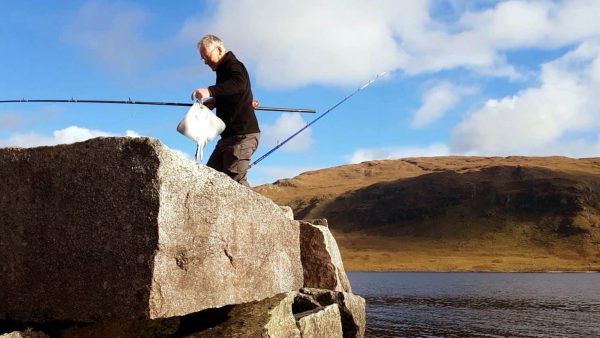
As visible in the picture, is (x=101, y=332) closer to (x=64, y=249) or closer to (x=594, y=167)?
(x=64, y=249)

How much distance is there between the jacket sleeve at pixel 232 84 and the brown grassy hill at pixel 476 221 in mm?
117602

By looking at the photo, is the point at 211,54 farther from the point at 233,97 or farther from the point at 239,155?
the point at 239,155

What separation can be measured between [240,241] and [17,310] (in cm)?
261

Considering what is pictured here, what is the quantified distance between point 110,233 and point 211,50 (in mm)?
3255

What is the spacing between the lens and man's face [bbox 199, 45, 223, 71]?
329 inches

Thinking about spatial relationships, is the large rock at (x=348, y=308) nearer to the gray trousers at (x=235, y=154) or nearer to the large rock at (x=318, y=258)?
the large rock at (x=318, y=258)

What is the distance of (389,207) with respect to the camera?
185 metres

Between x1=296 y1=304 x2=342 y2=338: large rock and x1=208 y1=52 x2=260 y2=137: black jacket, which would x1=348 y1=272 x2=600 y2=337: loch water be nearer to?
x1=296 y1=304 x2=342 y2=338: large rock

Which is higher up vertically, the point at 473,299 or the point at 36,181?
the point at 36,181

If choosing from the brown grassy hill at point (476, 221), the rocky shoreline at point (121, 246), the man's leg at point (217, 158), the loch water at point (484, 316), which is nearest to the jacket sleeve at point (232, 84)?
the man's leg at point (217, 158)

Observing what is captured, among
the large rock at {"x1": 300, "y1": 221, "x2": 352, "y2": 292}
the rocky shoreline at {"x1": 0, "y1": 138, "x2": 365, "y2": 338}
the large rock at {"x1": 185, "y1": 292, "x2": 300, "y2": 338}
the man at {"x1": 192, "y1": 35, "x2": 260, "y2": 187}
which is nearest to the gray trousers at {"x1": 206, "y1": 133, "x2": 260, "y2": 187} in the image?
the man at {"x1": 192, "y1": 35, "x2": 260, "y2": 187}

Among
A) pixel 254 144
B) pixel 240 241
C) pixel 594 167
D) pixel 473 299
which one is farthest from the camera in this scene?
pixel 594 167

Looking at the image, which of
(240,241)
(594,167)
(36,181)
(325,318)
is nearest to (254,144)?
(240,241)

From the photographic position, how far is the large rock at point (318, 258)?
11516 millimetres
